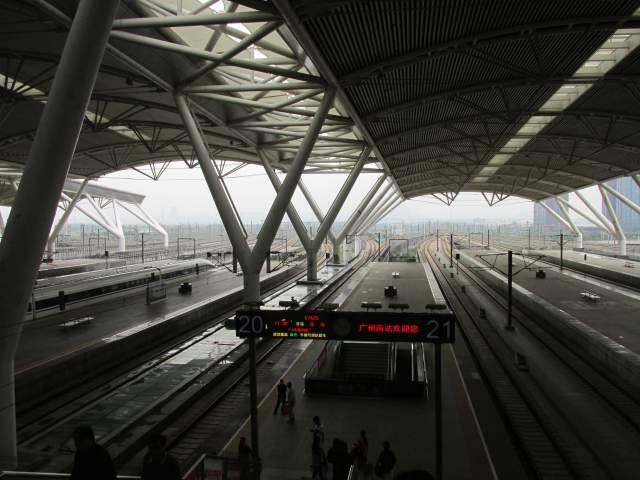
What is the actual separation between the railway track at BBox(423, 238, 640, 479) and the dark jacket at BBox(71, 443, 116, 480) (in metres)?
8.18

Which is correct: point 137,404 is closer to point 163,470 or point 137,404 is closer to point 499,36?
point 163,470

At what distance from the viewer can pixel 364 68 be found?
1459 cm

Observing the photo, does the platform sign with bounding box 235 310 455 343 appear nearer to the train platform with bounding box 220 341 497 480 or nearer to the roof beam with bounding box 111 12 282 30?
the train platform with bounding box 220 341 497 480

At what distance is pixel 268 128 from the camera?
25.0 metres

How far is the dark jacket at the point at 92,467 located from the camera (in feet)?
15.3

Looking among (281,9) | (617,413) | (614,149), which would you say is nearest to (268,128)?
(281,9)

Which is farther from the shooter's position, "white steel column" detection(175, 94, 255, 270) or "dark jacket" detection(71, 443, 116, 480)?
"white steel column" detection(175, 94, 255, 270)

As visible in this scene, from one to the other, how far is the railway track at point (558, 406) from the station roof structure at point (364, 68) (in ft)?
33.7

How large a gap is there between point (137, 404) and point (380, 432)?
6.45 metres

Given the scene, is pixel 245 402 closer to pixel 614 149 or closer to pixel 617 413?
pixel 617 413

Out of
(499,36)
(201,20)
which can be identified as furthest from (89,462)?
(499,36)

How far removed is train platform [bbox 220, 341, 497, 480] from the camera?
29.9 ft

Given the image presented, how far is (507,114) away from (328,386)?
15.3 meters

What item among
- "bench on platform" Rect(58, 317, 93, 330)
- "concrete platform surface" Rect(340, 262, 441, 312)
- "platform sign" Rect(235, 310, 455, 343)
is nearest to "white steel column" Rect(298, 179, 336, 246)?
"concrete platform surface" Rect(340, 262, 441, 312)
